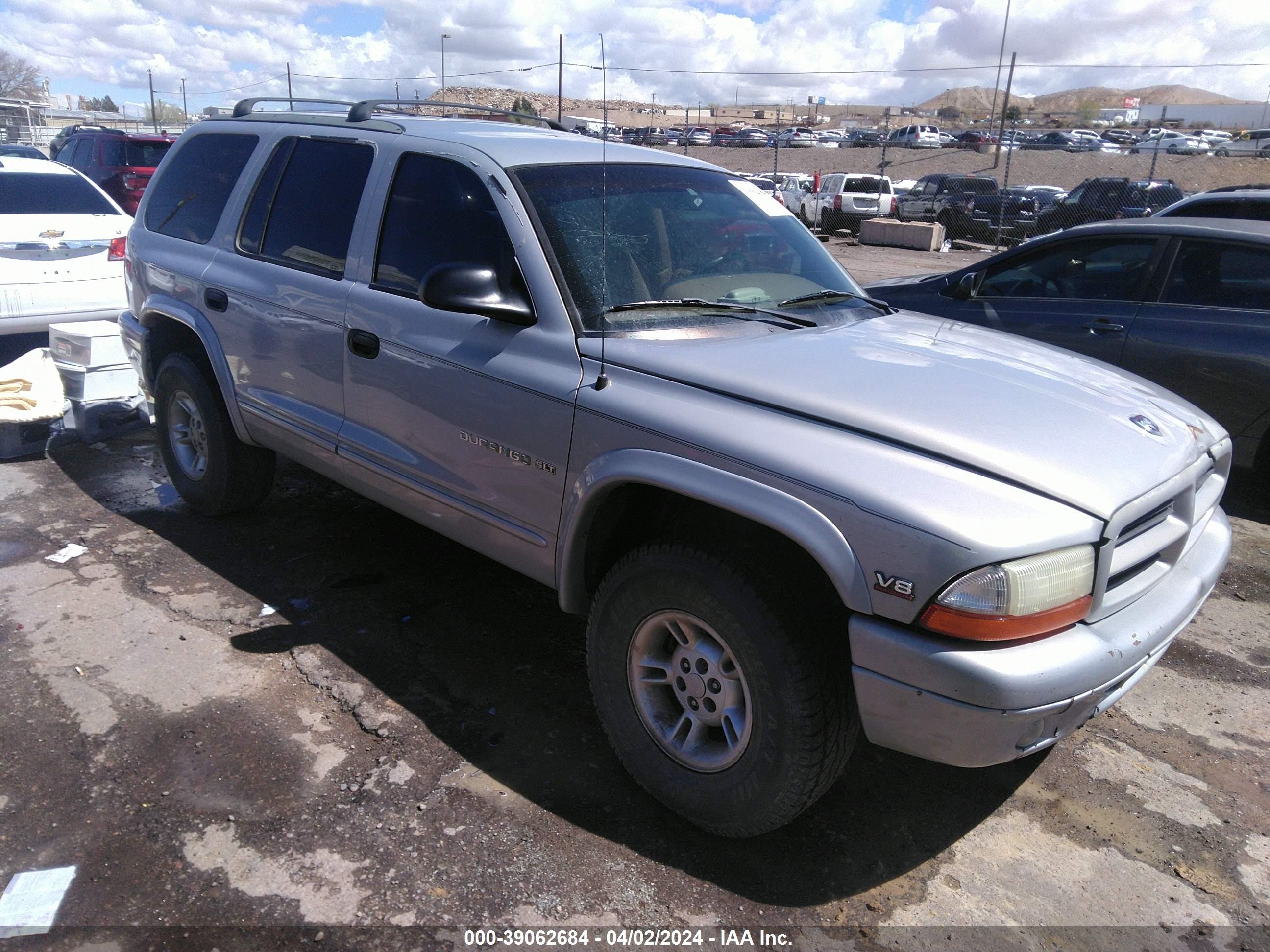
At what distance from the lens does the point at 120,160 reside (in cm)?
1540

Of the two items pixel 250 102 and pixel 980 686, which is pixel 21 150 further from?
pixel 980 686

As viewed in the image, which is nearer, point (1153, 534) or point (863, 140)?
point (1153, 534)

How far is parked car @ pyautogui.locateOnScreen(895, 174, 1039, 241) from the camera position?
895 inches

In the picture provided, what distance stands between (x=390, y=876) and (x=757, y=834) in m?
1.04

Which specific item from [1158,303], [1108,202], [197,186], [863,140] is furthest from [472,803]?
[863,140]

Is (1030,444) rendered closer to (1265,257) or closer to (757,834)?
(757,834)

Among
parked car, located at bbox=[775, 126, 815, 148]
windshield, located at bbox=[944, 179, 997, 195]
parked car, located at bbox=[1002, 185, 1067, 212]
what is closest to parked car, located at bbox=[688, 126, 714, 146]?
parked car, located at bbox=[775, 126, 815, 148]

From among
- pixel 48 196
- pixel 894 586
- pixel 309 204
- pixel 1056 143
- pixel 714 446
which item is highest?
pixel 1056 143

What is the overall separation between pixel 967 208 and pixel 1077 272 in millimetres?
20547

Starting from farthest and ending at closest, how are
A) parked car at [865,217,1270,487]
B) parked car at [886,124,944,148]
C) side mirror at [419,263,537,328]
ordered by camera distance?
parked car at [886,124,944,148]
parked car at [865,217,1270,487]
side mirror at [419,263,537,328]

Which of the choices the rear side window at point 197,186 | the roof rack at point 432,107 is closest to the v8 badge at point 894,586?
the roof rack at point 432,107

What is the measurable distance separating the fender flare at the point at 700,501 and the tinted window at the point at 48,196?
6.46 metres

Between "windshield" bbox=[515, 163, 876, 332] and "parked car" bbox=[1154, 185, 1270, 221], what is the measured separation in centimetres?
571

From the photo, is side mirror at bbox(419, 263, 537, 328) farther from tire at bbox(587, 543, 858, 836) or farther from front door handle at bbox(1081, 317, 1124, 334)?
front door handle at bbox(1081, 317, 1124, 334)
